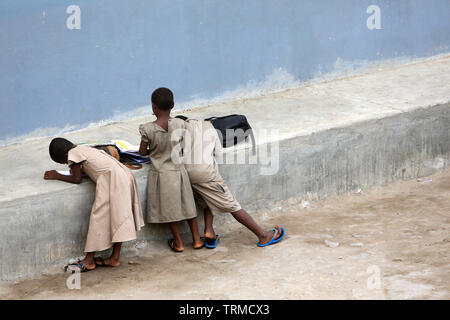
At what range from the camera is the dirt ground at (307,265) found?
4363mm

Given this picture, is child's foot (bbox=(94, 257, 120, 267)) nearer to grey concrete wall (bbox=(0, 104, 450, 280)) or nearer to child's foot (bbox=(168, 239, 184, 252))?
grey concrete wall (bbox=(0, 104, 450, 280))

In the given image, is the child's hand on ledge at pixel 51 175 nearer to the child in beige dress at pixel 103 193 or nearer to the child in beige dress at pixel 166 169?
the child in beige dress at pixel 103 193

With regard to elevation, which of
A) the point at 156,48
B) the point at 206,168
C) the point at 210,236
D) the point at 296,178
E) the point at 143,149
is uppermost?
the point at 156,48

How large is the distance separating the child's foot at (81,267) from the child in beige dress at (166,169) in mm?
544

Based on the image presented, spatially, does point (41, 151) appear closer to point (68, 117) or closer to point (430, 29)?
point (68, 117)

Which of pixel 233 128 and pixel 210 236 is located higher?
pixel 233 128

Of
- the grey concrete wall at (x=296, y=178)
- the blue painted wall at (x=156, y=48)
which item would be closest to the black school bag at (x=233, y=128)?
the grey concrete wall at (x=296, y=178)

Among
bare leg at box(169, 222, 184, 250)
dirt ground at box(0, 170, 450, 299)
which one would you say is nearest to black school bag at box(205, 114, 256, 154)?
dirt ground at box(0, 170, 450, 299)

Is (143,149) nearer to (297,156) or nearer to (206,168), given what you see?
(206,168)

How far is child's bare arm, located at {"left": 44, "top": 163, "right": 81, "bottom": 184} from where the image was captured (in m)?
4.73

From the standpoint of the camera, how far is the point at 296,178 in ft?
19.3

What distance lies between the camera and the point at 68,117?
5.86 m

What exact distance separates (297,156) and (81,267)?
Answer: 208 centimetres

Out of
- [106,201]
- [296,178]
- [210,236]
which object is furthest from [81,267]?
[296,178]
